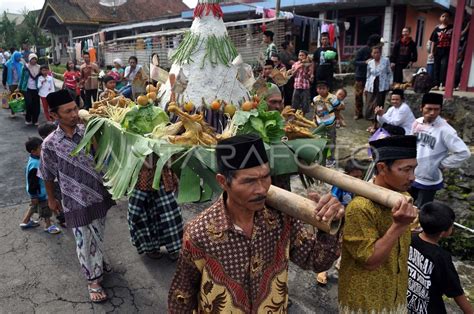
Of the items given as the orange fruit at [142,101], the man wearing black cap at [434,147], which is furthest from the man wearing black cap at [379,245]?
the man wearing black cap at [434,147]

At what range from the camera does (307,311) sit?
3.33 meters

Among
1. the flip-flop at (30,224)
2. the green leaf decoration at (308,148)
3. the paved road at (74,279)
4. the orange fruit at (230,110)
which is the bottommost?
the paved road at (74,279)

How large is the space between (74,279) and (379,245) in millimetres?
3142

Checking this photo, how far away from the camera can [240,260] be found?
5.82 ft

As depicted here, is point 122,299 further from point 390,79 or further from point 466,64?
point 466,64

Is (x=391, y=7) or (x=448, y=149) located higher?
(x=391, y=7)

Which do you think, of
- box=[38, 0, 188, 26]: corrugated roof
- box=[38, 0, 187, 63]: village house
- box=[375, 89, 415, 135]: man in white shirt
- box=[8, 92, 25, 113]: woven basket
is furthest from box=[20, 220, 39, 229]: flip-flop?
box=[38, 0, 188, 26]: corrugated roof

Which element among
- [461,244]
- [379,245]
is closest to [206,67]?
[379,245]

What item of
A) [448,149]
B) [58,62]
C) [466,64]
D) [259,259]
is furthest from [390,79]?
[58,62]

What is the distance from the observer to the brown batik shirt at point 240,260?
176 centimetres

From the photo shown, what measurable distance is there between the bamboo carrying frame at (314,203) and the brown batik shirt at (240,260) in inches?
7.5

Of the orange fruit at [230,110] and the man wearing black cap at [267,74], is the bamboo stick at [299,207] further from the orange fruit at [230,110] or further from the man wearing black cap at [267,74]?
the man wearing black cap at [267,74]

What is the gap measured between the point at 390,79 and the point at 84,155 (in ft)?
21.4

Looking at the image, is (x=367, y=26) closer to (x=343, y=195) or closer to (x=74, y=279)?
(x=343, y=195)
